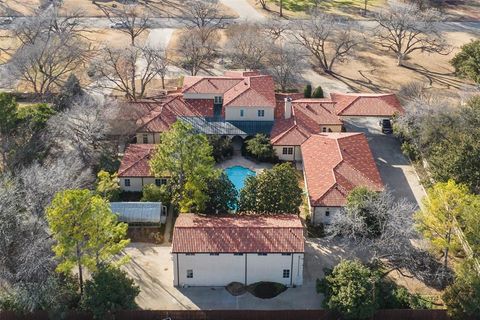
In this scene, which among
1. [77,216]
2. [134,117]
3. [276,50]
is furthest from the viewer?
[276,50]

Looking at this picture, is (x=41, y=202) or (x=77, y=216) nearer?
(x=77, y=216)

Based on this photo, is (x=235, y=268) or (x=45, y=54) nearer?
(x=235, y=268)

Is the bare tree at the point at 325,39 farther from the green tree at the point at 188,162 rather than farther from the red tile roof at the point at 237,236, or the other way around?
the red tile roof at the point at 237,236

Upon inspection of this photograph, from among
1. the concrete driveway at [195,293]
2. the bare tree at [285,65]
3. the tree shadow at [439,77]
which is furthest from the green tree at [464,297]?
the tree shadow at [439,77]

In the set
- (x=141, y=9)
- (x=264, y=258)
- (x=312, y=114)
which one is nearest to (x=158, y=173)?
(x=264, y=258)

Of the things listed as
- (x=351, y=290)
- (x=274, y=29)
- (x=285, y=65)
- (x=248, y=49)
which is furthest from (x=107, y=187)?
(x=274, y=29)

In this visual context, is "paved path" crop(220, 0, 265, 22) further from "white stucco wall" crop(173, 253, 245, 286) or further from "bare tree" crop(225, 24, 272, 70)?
"white stucco wall" crop(173, 253, 245, 286)

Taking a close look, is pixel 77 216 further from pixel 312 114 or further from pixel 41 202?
pixel 312 114

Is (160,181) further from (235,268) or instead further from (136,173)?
(235,268)
